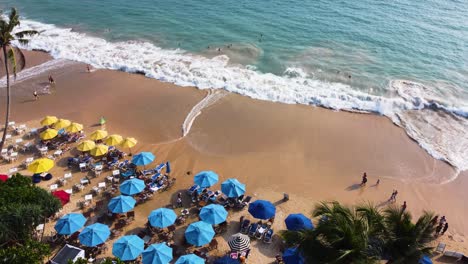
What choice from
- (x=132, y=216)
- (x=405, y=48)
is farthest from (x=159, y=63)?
(x=405, y=48)

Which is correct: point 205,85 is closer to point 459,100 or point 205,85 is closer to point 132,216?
point 132,216

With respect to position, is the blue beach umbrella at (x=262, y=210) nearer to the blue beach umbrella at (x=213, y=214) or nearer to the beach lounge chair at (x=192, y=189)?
the blue beach umbrella at (x=213, y=214)

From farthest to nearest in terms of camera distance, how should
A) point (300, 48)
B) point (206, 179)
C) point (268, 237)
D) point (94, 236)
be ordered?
point (300, 48)
point (206, 179)
point (268, 237)
point (94, 236)

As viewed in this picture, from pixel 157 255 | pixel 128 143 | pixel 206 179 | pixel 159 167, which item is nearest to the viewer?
pixel 157 255

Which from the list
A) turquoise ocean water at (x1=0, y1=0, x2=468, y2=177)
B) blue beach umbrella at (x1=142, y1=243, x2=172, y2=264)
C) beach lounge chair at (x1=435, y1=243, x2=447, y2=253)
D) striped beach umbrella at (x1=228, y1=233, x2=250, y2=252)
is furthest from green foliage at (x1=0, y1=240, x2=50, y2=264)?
turquoise ocean water at (x1=0, y1=0, x2=468, y2=177)

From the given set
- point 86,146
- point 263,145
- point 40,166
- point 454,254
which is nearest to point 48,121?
point 86,146

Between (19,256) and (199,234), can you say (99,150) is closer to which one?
(199,234)

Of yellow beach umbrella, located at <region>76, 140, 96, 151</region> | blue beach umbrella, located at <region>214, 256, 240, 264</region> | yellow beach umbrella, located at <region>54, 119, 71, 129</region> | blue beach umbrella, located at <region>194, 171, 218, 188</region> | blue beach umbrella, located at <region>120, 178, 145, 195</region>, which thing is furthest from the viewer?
yellow beach umbrella, located at <region>54, 119, 71, 129</region>

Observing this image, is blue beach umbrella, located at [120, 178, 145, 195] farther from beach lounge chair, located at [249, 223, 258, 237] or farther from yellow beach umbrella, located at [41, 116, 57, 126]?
yellow beach umbrella, located at [41, 116, 57, 126]
